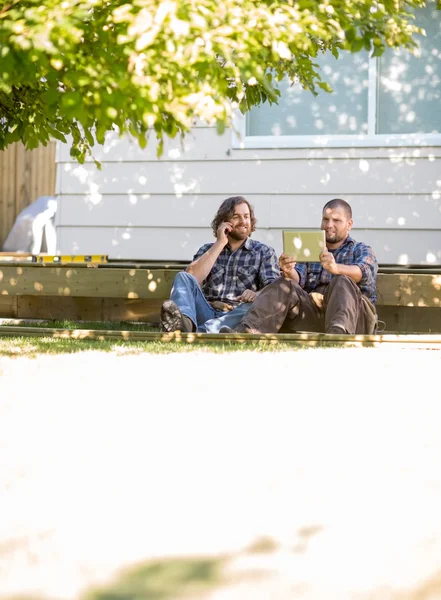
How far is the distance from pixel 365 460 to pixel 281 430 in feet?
1.77

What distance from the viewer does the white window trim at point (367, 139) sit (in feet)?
28.6

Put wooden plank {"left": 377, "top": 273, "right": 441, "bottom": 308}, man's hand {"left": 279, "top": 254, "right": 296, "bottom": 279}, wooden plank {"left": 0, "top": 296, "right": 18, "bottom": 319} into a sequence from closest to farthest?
man's hand {"left": 279, "top": 254, "right": 296, "bottom": 279} < wooden plank {"left": 377, "top": 273, "right": 441, "bottom": 308} < wooden plank {"left": 0, "top": 296, "right": 18, "bottom": 319}

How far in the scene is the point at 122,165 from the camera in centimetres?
952

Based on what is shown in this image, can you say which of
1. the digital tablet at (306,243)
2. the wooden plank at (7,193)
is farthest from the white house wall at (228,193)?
the wooden plank at (7,193)

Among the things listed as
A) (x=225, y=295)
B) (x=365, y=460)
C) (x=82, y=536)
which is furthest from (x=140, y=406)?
(x=225, y=295)

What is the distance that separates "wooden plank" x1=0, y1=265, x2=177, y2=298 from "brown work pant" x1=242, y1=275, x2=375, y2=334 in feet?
4.01

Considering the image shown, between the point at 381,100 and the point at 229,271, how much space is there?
2.40m

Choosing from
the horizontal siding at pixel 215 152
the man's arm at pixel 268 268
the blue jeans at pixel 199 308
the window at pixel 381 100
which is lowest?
the blue jeans at pixel 199 308

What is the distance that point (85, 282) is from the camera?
844 centimetres

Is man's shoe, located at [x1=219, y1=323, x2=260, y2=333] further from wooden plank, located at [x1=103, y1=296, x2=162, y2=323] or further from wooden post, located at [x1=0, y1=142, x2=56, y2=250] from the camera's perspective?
wooden post, located at [x1=0, y1=142, x2=56, y2=250]

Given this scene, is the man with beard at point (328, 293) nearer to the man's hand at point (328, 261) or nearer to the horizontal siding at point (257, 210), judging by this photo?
the man's hand at point (328, 261)

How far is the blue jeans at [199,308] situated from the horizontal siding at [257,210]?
70.8 inches

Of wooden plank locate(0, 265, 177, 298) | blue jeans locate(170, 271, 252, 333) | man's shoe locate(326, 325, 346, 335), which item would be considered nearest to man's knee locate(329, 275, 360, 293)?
man's shoe locate(326, 325, 346, 335)

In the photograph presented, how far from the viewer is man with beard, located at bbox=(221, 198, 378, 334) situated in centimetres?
688
